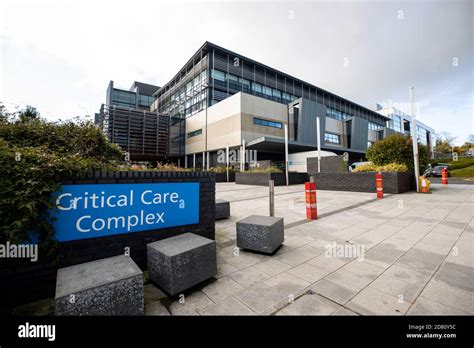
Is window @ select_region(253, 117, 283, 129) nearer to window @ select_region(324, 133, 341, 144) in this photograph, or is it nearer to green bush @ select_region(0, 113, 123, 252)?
window @ select_region(324, 133, 341, 144)

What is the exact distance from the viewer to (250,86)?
33.1m

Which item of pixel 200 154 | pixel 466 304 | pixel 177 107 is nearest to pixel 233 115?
pixel 200 154

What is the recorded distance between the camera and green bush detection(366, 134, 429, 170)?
41.8ft

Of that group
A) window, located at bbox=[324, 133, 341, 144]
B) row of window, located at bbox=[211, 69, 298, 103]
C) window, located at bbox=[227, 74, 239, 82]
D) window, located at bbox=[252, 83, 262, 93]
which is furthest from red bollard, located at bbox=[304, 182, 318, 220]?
window, located at bbox=[324, 133, 341, 144]

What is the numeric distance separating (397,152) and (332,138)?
84.3ft

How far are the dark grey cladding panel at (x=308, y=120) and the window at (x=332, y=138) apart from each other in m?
4.26

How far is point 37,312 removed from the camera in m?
2.13

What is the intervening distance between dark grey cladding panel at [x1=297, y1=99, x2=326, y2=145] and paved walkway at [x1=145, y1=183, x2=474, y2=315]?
26.3 m

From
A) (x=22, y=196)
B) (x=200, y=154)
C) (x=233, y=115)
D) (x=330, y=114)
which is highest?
(x=330, y=114)

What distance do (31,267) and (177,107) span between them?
39.9m

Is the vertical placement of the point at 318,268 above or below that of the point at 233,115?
below

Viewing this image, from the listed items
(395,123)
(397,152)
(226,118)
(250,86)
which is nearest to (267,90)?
(250,86)
